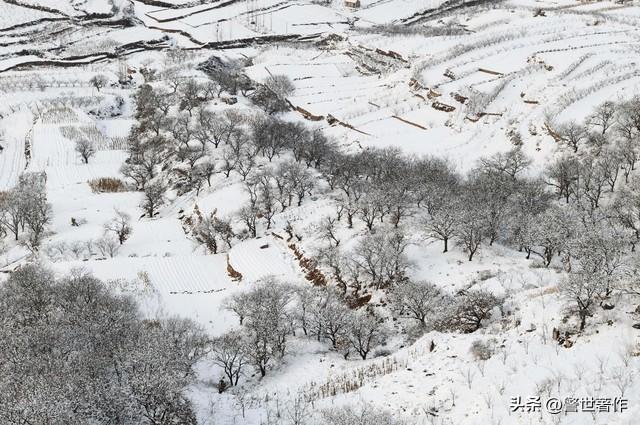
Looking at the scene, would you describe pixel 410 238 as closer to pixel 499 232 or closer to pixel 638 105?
pixel 499 232

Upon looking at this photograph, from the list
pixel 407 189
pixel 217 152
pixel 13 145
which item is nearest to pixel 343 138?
pixel 217 152

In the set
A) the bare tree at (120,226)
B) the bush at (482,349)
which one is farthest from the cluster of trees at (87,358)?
the bare tree at (120,226)

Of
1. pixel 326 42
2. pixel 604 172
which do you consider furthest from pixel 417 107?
pixel 326 42

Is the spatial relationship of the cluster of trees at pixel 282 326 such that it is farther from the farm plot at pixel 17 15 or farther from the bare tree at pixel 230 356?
the farm plot at pixel 17 15

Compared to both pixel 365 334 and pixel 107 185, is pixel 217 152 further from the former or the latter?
pixel 365 334

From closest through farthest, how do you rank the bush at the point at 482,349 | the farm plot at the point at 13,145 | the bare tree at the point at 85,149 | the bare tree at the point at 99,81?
1. the bush at the point at 482,349
2. the bare tree at the point at 85,149
3. the farm plot at the point at 13,145
4. the bare tree at the point at 99,81

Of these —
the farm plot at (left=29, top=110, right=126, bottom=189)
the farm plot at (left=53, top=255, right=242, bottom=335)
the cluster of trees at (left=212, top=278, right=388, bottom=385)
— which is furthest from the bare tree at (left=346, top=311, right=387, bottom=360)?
the farm plot at (left=29, top=110, right=126, bottom=189)
